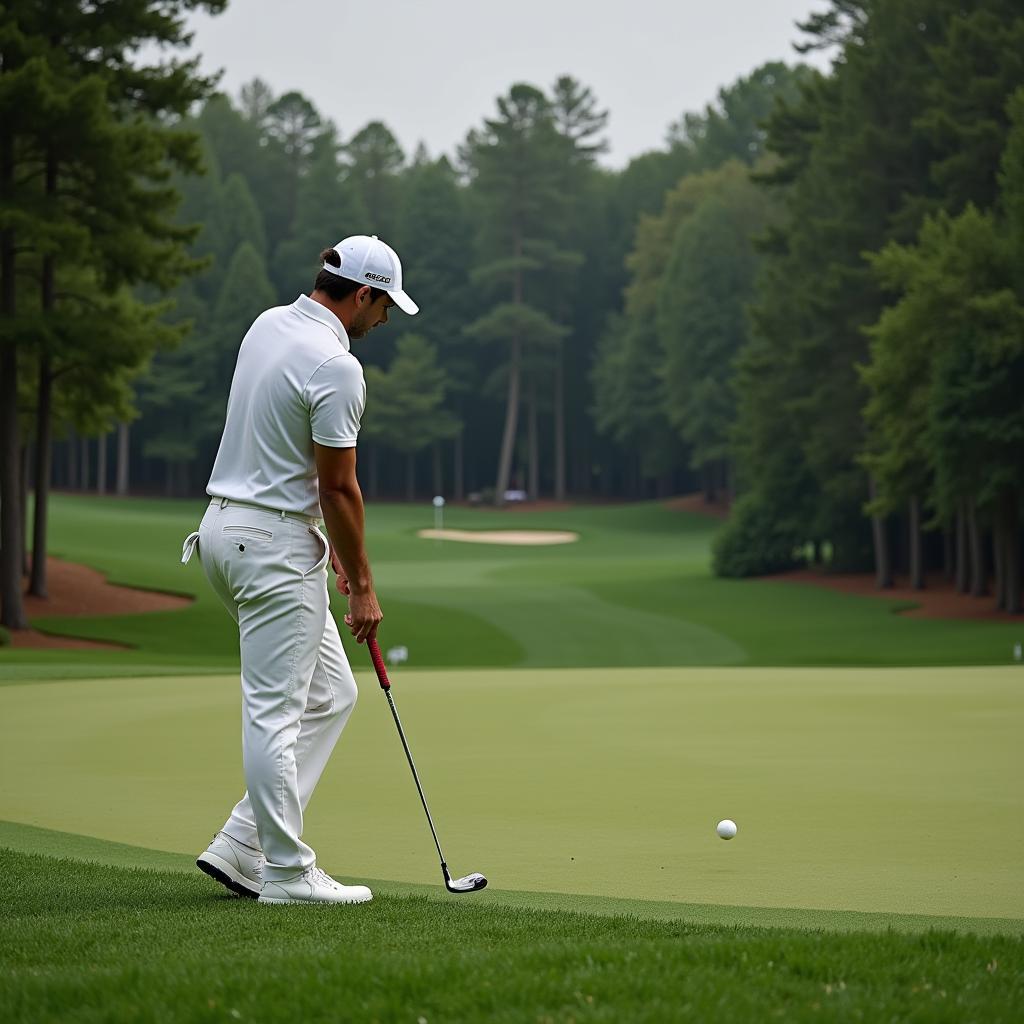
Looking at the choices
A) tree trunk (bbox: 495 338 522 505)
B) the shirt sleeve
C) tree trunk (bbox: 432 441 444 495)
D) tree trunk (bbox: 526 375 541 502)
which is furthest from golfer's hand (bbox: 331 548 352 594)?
tree trunk (bbox: 432 441 444 495)

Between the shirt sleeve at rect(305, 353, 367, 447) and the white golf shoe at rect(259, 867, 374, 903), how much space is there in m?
1.52

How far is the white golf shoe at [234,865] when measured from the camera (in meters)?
5.70

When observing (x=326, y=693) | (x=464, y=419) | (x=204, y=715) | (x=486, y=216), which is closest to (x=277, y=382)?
(x=326, y=693)

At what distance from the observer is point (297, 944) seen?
473cm

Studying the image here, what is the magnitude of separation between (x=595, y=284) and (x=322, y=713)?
8121 cm

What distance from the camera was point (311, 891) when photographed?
5594mm

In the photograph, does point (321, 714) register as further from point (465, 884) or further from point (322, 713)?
point (465, 884)

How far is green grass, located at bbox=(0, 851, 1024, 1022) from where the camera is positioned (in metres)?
3.91

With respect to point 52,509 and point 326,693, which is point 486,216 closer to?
point 52,509

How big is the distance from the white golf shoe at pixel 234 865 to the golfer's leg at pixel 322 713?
29cm

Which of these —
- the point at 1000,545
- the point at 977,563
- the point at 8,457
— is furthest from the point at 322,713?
the point at 977,563

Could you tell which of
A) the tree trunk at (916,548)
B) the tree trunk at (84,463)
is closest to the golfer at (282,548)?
the tree trunk at (916,548)

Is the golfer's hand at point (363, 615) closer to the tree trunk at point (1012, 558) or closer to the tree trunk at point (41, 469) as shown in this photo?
the tree trunk at point (41, 469)

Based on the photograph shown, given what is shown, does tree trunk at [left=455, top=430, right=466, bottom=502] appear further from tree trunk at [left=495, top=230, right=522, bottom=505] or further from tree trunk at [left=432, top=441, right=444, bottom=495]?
tree trunk at [left=495, top=230, right=522, bottom=505]
